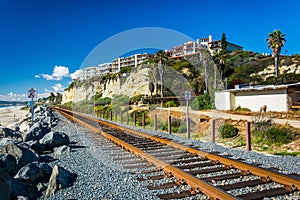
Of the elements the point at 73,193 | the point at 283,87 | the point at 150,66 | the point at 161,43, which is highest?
the point at 150,66

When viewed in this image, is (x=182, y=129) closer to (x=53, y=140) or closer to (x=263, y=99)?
(x=53, y=140)

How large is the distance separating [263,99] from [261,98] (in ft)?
0.94

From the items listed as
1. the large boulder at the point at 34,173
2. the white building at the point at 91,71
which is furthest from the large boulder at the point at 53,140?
the white building at the point at 91,71

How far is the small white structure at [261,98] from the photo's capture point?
2446 cm

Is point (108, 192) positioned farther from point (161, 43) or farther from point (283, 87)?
point (283, 87)

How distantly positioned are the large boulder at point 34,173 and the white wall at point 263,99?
23.5 m

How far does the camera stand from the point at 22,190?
487cm

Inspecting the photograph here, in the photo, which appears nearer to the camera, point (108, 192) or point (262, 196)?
point (262, 196)

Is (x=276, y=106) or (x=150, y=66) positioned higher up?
(x=150, y=66)

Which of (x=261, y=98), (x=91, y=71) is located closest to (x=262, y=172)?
(x=261, y=98)

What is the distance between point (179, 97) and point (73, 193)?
38.4 metres

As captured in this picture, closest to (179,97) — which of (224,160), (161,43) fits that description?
(161,43)

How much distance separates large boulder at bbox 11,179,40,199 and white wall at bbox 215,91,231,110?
2718cm

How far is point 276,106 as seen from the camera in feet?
83.3
